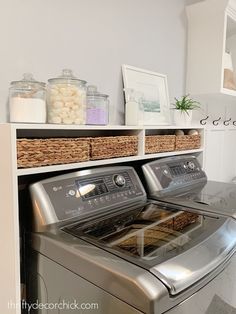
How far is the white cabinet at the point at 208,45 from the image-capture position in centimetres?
188

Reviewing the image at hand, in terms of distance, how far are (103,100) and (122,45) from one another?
0.50m

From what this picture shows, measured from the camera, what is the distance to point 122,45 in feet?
5.24

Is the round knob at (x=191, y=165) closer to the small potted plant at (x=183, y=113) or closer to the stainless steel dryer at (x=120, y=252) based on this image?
the small potted plant at (x=183, y=113)

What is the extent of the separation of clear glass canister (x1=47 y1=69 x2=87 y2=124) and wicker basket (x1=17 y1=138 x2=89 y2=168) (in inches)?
3.7

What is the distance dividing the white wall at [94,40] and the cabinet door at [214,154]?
518 millimetres

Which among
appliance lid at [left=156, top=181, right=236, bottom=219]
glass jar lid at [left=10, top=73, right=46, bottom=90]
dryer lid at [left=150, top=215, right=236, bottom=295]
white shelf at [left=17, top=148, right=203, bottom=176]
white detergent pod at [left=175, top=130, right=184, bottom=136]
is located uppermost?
glass jar lid at [left=10, top=73, right=46, bottom=90]

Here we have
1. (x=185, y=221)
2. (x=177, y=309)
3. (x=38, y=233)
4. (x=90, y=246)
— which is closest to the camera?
(x=177, y=309)

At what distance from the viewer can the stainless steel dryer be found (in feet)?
2.27

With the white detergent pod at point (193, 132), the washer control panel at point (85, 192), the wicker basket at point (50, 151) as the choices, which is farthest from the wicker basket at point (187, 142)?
the wicker basket at point (50, 151)

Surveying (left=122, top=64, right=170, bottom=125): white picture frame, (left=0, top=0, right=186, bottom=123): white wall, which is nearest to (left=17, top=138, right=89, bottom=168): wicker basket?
(left=0, top=0, right=186, bottom=123): white wall

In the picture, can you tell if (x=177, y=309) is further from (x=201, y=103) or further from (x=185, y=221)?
(x=201, y=103)

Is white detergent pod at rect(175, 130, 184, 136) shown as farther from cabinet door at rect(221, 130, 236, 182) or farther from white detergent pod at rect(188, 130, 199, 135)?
cabinet door at rect(221, 130, 236, 182)

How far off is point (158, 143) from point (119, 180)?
37cm

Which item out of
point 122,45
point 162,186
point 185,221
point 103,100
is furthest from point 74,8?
point 185,221
